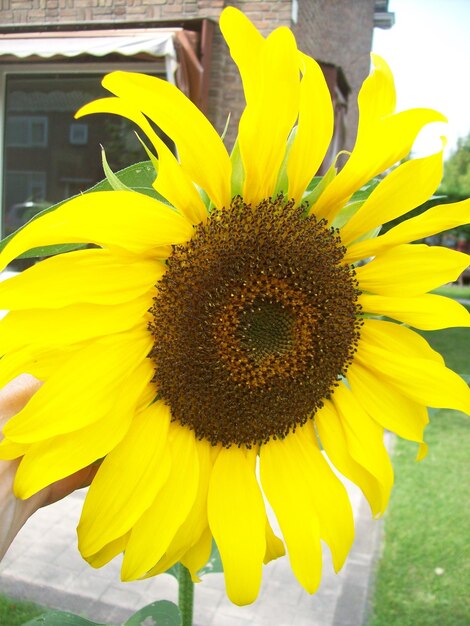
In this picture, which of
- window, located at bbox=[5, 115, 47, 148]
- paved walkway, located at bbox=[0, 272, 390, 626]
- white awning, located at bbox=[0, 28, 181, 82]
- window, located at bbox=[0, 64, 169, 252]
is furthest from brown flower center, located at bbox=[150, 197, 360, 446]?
window, located at bbox=[5, 115, 47, 148]

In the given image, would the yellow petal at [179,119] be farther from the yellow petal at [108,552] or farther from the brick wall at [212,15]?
the brick wall at [212,15]

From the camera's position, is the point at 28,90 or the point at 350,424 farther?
the point at 28,90

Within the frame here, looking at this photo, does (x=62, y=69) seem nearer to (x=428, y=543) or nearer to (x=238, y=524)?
(x=428, y=543)

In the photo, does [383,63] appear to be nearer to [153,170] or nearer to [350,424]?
[153,170]

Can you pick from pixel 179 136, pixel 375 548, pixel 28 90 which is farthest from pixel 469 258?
pixel 28 90

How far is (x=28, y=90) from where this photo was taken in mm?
7184

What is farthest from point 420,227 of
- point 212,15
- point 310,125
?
point 212,15

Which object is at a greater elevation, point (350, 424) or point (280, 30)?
point (280, 30)

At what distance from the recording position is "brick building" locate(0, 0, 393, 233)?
600 cm

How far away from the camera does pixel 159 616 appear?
79 centimetres

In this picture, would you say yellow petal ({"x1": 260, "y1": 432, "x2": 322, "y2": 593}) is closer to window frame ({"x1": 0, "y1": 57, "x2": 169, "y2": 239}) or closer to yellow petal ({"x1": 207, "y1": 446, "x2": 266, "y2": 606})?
yellow petal ({"x1": 207, "y1": 446, "x2": 266, "y2": 606})

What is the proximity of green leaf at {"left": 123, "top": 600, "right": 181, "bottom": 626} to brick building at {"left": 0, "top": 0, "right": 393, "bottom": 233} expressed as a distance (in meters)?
5.31

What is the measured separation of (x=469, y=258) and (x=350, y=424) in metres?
0.21

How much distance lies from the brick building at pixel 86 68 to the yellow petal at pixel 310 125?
5.30 metres
